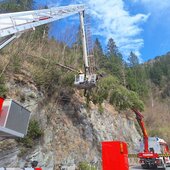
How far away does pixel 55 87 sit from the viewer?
67.1ft

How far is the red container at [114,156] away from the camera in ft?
19.1

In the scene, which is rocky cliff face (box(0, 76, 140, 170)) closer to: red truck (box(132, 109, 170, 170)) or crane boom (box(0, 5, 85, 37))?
red truck (box(132, 109, 170, 170))

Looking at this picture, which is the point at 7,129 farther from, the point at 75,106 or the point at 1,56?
the point at 75,106

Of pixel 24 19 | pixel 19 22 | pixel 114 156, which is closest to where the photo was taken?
pixel 114 156

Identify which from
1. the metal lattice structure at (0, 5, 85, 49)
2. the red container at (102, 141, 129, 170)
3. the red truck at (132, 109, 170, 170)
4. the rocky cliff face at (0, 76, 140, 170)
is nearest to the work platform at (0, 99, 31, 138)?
the red container at (102, 141, 129, 170)

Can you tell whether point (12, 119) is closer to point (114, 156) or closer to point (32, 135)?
point (114, 156)

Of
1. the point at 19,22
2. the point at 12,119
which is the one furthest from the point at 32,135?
the point at 12,119

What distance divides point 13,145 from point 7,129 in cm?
852

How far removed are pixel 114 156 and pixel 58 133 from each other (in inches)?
515

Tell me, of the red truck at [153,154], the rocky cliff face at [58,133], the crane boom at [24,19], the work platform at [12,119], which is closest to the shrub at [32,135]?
the rocky cliff face at [58,133]

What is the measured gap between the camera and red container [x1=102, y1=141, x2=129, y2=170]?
5820 millimetres

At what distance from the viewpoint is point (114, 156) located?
588 cm

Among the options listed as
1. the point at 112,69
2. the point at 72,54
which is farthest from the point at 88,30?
the point at 112,69

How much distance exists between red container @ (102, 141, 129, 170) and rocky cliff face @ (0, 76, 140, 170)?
31.4 feet
